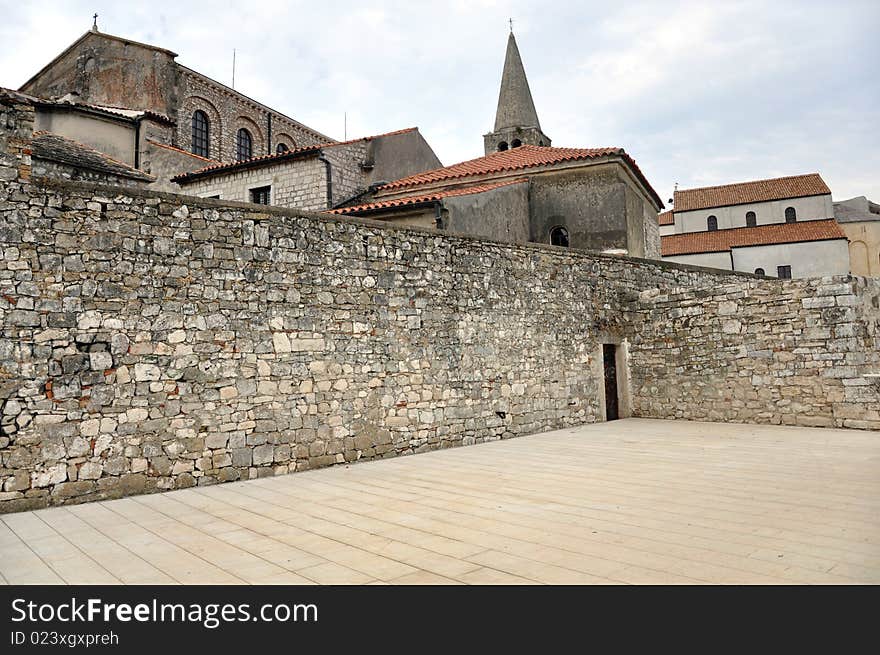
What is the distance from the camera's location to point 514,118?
2595cm

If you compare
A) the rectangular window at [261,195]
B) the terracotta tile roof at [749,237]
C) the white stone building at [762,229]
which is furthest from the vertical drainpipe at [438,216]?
the white stone building at [762,229]

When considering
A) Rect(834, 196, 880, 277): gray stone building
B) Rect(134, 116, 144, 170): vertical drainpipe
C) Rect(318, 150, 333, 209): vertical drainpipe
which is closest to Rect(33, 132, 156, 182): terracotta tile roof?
Rect(318, 150, 333, 209): vertical drainpipe

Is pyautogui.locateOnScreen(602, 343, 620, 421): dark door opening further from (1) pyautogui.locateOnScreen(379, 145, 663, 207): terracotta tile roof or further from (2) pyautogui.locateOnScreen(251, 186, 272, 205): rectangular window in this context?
(2) pyautogui.locateOnScreen(251, 186, 272, 205): rectangular window

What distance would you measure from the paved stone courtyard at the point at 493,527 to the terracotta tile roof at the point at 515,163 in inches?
420

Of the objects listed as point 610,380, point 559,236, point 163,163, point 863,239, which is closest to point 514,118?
point 559,236

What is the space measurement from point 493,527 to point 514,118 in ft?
78.0

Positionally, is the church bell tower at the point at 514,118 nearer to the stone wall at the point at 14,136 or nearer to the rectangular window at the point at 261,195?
the rectangular window at the point at 261,195

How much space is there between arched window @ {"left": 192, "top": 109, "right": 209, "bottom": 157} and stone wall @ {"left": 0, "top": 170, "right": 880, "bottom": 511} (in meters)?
19.0

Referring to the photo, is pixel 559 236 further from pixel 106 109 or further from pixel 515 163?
pixel 106 109

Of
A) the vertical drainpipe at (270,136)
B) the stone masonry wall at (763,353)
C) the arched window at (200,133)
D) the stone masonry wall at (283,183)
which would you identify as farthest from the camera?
the vertical drainpipe at (270,136)

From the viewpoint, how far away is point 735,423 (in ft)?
40.2

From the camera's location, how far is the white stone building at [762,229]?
3678 centimetres

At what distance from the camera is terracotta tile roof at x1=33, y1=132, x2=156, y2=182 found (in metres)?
10.3

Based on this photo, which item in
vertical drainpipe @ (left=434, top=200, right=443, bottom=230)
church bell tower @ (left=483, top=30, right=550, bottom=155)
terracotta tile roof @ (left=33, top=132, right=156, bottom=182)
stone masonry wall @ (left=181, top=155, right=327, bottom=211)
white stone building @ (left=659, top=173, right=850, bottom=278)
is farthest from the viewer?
white stone building @ (left=659, top=173, right=850, bottom=278)
